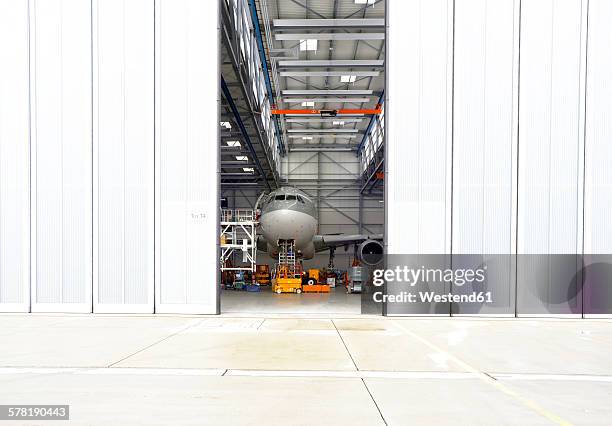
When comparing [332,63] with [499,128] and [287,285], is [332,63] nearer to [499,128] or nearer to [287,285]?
[499,128]

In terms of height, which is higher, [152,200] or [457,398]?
[152,200]

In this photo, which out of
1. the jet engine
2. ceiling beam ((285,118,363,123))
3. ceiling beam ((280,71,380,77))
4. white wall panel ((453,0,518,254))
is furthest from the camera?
ceiling beam ((285,118,363,123))

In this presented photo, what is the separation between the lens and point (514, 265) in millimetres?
10859

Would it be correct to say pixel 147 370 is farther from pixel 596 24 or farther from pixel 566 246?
pixel 596 24

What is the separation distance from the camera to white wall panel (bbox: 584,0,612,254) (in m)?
10.9

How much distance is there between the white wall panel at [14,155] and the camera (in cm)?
1105

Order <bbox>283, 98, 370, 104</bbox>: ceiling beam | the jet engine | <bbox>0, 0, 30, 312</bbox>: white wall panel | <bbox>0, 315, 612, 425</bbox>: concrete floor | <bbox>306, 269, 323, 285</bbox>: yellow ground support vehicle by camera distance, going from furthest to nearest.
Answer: <bbox>283, 98, 370, 104</bbox>: ceiling beam, <bbox>306, 269, 323, 285</bbox>: yellow ground support vehicle, the jet engine, <bbox>0, 0, 30, 312</bbox>: white wall panel, <bbox>0, 315, 612, 425</bbox>: concrete floor

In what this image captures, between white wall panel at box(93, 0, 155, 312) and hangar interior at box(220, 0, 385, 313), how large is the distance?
2584mm

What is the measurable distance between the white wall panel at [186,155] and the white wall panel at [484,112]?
712cm

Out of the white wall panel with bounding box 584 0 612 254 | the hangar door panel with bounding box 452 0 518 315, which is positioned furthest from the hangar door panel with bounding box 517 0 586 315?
the hangar door panel with bounding box 452 0 518 315

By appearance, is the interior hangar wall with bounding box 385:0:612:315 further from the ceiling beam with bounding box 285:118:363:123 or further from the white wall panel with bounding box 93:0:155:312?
the ceiling beam with bounding box 285:118:363:123

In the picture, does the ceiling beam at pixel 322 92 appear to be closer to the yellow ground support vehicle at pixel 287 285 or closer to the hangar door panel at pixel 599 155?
the yellow ground support vehicle at pixel 287 285

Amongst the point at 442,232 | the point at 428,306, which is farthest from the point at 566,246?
the point at 428,306

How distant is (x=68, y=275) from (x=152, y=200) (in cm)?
325
